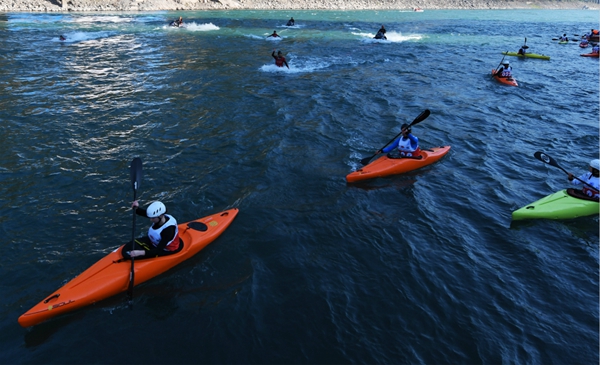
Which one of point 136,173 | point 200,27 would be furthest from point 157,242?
point 200,27

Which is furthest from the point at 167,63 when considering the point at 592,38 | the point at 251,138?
the point at 592,38

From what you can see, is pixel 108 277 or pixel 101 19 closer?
pixel 108 277

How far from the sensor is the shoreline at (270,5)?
152 feet

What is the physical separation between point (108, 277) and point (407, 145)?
28.0ft

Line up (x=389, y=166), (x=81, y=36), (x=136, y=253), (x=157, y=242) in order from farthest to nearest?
1. (x=81, y=36)
2. (x=389, y=166)
3. (x=157, y=242)
4. (x=136, y=253)

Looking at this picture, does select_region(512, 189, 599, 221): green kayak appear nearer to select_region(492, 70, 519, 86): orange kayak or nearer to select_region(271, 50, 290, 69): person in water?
select_region(492, 70, 519, 86): orange kayak

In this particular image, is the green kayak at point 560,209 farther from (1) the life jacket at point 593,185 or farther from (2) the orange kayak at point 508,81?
(2) the orange kayak at point 508,81

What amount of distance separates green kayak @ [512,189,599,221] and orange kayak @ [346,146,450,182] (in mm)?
3161

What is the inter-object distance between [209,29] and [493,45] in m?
26.9

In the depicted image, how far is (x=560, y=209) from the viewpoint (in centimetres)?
898

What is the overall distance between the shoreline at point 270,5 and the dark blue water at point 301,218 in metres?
34.1

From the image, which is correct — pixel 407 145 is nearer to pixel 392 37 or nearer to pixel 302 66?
pixel 302 66

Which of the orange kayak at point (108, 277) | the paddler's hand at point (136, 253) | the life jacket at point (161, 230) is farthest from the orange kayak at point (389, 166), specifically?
the paddler's hand at point (136, 253)

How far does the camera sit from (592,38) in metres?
34.4
